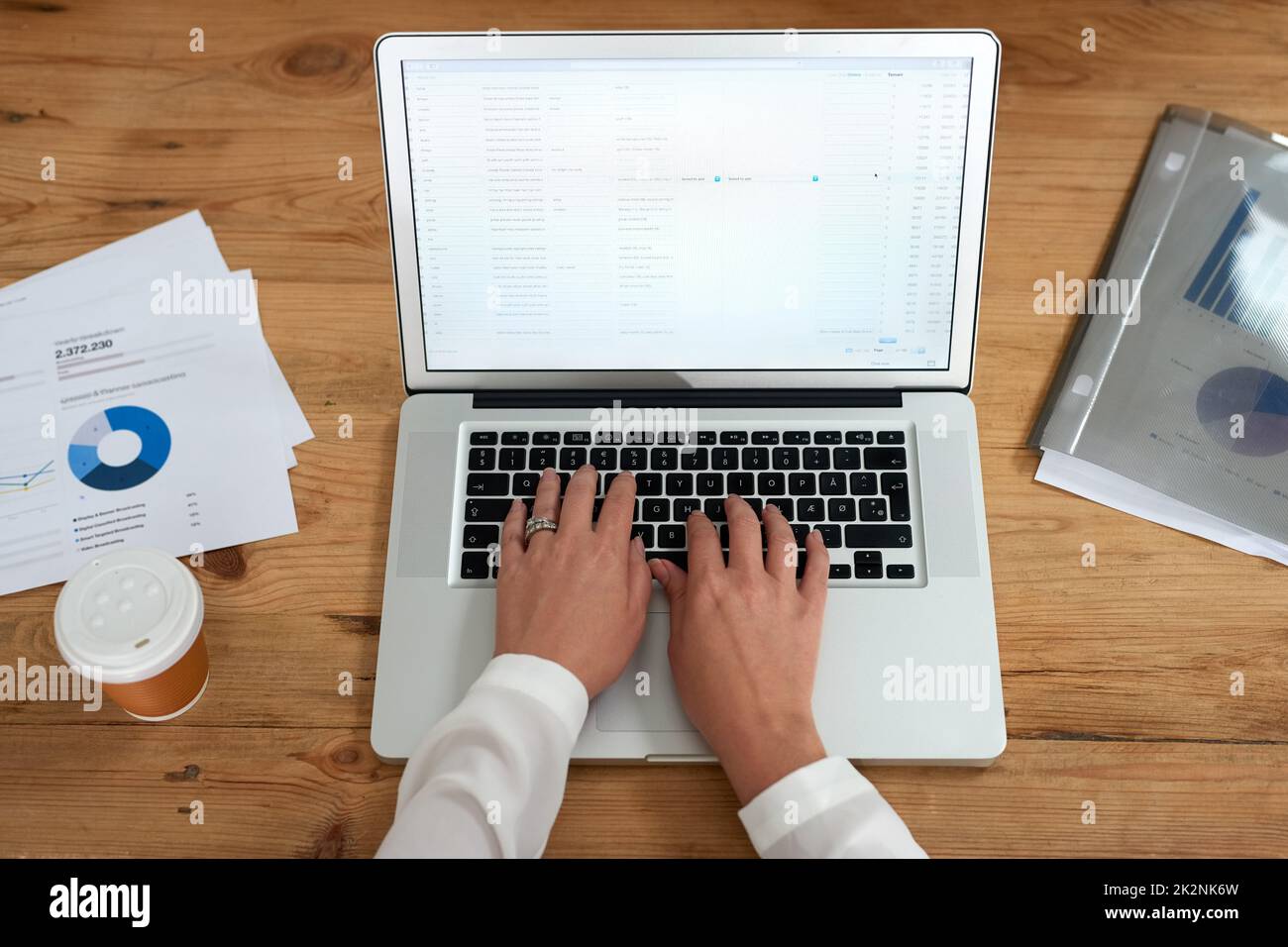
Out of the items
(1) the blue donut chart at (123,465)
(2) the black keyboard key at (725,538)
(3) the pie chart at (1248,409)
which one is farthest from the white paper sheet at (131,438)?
(3) the pie chart at (1248,409)

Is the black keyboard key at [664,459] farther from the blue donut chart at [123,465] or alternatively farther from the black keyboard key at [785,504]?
Result: the blue donut chart at [123,465]

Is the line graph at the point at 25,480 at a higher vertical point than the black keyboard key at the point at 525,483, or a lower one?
lower

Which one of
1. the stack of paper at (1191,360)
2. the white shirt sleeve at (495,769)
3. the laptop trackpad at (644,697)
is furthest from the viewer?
the stack of paper at (1191,360)

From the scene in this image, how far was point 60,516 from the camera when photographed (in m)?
0.84

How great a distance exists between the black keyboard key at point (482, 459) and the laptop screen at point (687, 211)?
0.23 ft

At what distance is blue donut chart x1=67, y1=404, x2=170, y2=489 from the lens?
33.8 inches

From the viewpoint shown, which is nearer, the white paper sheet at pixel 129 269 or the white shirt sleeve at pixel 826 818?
the white shirt sleeve at pixel 826 818

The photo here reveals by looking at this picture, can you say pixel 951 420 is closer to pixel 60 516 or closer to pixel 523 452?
pixel 523 452

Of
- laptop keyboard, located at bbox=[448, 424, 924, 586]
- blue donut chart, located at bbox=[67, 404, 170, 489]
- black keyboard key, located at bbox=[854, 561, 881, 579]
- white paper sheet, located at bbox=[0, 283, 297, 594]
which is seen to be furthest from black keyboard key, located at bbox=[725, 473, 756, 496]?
blue donut chart, located at bbox=[67, 404, 170, 489]

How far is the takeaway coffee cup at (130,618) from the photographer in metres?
0.67

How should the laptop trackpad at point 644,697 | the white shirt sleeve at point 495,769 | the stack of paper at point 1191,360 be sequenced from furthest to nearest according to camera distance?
the stack of paper at point 1191,360, the laptop trackpad at point 644,697, the white shirt sleeve at point 495,769

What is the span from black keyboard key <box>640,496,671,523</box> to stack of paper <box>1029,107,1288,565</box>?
32 cm

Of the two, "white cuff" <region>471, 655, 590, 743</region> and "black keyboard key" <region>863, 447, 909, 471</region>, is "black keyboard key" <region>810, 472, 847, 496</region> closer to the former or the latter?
"black keyboard key" <region>863, 447, 909, 471</region>

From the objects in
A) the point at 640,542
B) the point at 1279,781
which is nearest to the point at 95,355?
the point at 640,542
